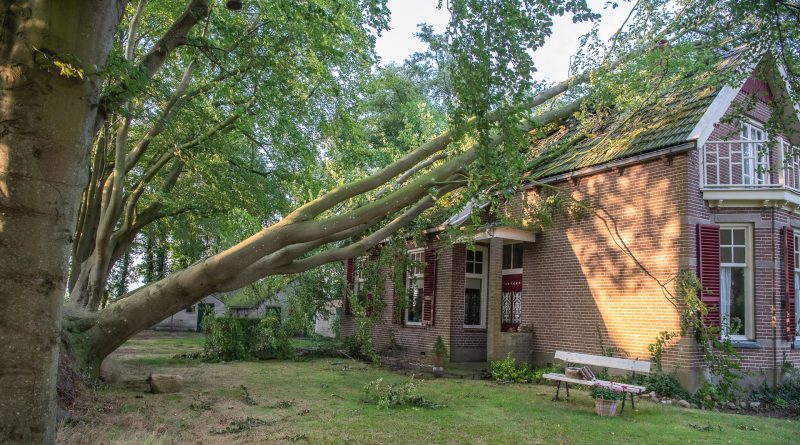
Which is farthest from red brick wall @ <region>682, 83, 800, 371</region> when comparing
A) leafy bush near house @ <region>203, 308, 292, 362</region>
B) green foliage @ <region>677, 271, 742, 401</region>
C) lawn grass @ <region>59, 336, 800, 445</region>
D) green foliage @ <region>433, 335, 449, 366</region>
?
leafy bush near house @ <region>203, 308, 292, 362</region>

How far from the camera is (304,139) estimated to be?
515 inches

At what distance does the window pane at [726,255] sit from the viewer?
12.4m

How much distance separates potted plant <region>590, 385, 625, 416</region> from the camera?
9.11 m

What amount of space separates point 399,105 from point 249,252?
84.8ft

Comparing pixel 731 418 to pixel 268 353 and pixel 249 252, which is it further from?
pixel 268 353

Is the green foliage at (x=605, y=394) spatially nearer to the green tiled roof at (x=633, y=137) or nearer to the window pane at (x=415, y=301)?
the green tiled roof at (x=633, y=137)

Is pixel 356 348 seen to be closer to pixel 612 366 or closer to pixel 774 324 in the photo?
pixel 612 366

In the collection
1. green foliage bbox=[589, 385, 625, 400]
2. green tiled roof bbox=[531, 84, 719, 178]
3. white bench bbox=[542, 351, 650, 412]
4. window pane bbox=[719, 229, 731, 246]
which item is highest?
green tiled roof bbox=[531, 84, 719, 178]

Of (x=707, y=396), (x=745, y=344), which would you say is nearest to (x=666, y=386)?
(x=707, y=396)

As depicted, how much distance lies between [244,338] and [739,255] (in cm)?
1342

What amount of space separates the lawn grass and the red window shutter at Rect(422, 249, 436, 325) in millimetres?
5300

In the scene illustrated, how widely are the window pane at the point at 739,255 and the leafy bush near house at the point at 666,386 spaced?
10.4ft

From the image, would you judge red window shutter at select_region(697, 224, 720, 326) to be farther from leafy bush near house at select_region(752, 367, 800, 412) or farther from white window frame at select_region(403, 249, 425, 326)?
white window frame at select_region(403, 249, 425, 326)

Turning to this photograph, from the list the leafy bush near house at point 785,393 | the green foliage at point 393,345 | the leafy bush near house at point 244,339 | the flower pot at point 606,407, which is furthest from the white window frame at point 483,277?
the flower pot at point 606,407
